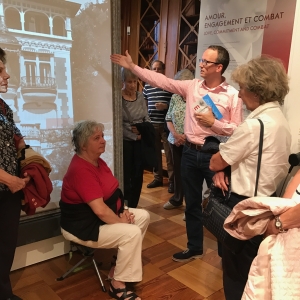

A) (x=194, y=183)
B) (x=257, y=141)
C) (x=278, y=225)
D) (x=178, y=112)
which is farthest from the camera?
(x=178, y=112)

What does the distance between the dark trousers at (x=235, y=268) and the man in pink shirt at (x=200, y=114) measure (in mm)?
658

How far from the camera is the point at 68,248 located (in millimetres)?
2441

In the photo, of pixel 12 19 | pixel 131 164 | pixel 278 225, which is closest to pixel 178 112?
pixel 131 164

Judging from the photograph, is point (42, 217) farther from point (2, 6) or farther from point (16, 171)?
point (2, 6)

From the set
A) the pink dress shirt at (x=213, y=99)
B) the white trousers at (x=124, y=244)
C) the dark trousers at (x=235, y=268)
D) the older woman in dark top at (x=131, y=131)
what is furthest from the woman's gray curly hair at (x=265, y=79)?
the older woman in dark top at (x=131, y=131)

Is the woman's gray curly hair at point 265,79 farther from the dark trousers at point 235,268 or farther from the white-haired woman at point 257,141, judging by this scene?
the dark trousers at point 235,268

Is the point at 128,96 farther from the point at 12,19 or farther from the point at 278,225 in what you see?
the point at 278,225

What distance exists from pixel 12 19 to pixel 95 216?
1.29 meters

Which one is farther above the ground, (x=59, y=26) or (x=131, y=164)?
(x=59, y=26)

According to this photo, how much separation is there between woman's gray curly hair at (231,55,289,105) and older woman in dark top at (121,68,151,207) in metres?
1.30

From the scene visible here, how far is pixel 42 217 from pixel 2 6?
1.36 meters

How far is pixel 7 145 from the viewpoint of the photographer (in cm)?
166

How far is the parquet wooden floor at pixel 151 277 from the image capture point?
200 centimetres

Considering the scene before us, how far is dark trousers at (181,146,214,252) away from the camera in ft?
7.09
